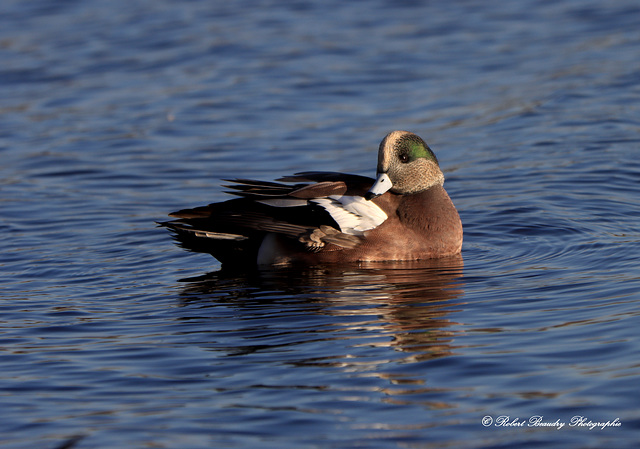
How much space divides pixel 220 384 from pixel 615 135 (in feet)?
25.0

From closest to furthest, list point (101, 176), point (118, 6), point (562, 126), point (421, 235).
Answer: point (421, 235), point (101, 176), point (562, 126), point (118, 6)

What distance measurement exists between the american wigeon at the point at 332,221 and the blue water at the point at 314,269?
0.74ft

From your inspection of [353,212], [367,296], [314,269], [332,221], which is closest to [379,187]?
[353,212]

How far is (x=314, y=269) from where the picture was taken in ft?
26.8

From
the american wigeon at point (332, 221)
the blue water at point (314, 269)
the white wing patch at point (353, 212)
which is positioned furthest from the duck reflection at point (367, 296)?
the white wing patch at point (353, 212)

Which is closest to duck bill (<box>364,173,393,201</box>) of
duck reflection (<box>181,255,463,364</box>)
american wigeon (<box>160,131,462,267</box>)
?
american wigeon (<box>160,131,462,267</box>)

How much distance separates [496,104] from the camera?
44.0 feet

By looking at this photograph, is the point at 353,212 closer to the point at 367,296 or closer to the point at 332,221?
the point at 332,221

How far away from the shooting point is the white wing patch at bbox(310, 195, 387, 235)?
803cm

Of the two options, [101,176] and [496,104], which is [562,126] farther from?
[101,176]

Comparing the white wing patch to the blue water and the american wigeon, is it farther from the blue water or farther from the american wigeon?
the blue water

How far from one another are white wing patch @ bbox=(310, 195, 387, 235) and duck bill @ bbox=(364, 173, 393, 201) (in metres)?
0.09

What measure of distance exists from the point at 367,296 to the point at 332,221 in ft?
3.30

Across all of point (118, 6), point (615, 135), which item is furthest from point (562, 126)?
point (118, 6)
